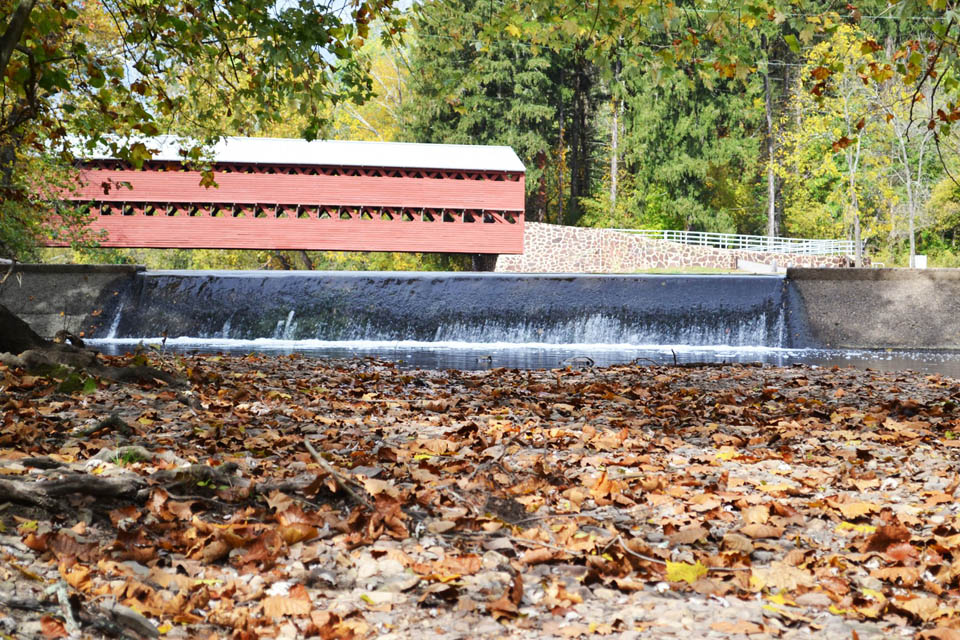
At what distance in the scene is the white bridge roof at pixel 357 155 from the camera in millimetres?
22750

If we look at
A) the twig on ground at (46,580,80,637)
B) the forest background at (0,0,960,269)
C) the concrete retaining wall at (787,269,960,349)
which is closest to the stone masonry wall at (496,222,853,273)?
the forest background at (0,0,960,269)

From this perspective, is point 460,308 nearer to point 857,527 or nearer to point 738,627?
point 857,527

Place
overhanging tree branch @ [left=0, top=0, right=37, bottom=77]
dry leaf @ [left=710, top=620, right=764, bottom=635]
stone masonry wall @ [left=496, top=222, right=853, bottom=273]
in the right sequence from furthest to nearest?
stone masonry wall @ [left=496, top=222, right=853, bottom=273] < overhanging tree branch @ [left=0, top=0, right=37, bottom=77] < dry leaf @ [left=710, top=620, right=764, bottom=635]

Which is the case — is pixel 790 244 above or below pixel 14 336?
above

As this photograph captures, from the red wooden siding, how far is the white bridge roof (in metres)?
0.25

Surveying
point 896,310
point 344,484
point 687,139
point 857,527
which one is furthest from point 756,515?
point 687,139

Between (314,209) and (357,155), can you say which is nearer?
(314,209)

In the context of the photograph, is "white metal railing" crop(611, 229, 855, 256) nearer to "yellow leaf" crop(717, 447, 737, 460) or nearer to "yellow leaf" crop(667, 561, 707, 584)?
→ "yellow leaf" crop(717, 447, 737, 460)

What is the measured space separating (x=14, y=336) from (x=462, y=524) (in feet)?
13.6

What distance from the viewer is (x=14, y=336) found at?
5438 millimetres

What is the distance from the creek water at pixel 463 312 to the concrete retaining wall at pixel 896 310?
2.07ft

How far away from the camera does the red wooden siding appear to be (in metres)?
22.0

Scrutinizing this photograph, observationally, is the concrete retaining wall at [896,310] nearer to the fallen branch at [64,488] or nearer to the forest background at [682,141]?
the forest background at [682,141]

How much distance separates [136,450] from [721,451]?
248 cm
